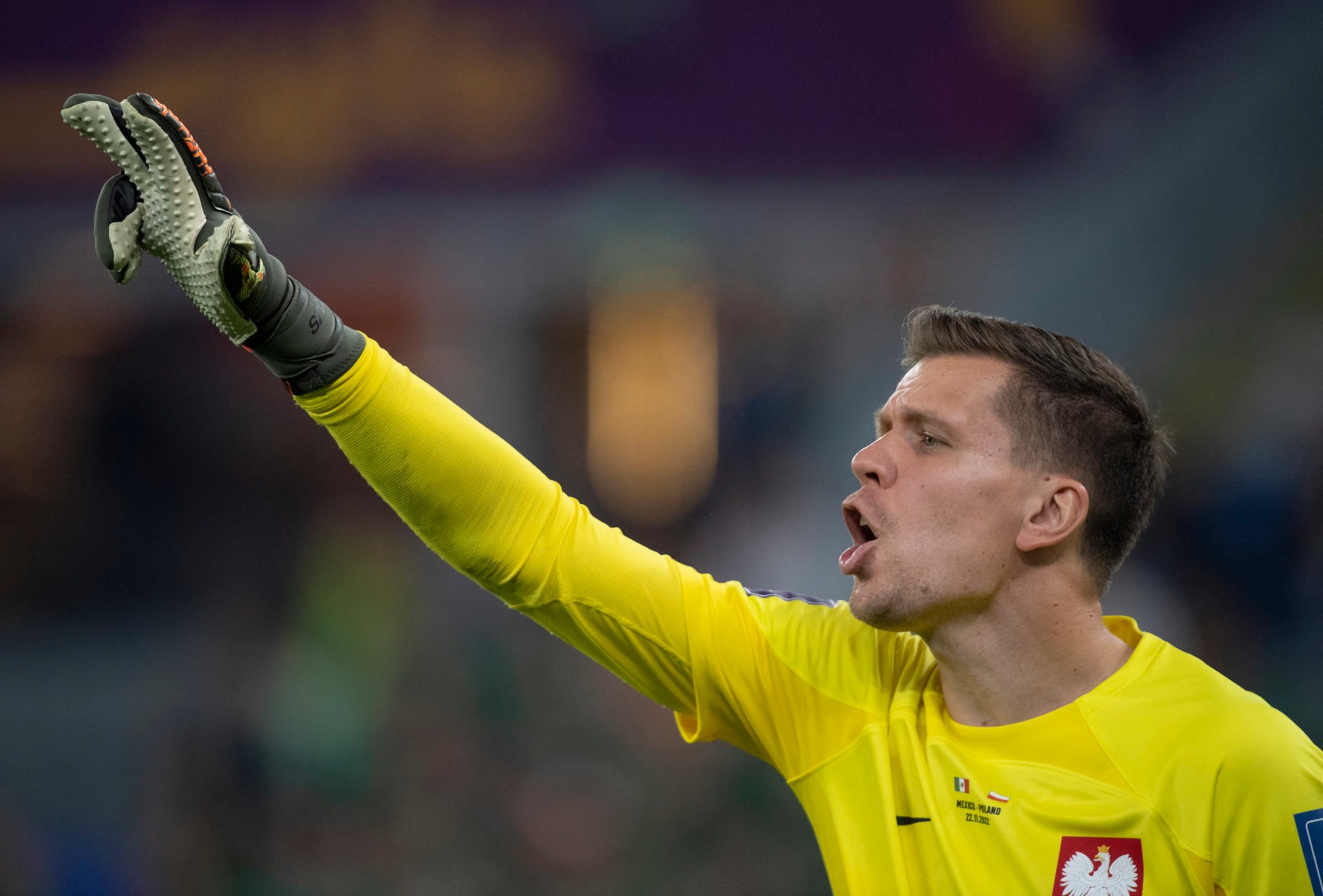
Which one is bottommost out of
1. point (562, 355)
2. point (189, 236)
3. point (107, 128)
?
point (189, 236)

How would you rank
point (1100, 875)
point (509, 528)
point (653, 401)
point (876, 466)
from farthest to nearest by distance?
point (653, 401) < point (876, 466) < point (509, 528) < point (1100, 875)

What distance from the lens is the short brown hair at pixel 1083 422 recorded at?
6.59 feet

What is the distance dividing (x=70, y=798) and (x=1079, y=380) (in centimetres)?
466

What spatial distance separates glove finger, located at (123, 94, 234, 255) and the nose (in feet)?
3.59

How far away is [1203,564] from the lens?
5.11 meters

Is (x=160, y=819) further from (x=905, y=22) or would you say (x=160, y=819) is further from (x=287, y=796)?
(x=905, y=22)

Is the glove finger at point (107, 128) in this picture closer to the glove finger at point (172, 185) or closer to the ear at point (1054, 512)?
the glove finger at point (172, 185)

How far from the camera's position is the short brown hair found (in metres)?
2.01

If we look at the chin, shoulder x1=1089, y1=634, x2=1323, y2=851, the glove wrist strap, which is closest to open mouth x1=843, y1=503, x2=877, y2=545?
the chin

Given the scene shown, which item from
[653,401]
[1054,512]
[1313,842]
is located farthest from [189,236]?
[653,401]

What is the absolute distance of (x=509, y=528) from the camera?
1.90 m

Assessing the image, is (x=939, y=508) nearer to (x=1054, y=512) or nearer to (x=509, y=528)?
(x=1054, y=512)

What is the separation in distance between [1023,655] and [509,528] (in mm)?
861

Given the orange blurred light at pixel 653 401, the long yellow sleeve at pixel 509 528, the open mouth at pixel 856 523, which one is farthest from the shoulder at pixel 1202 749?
the orange blurred light at pixel 653 401
